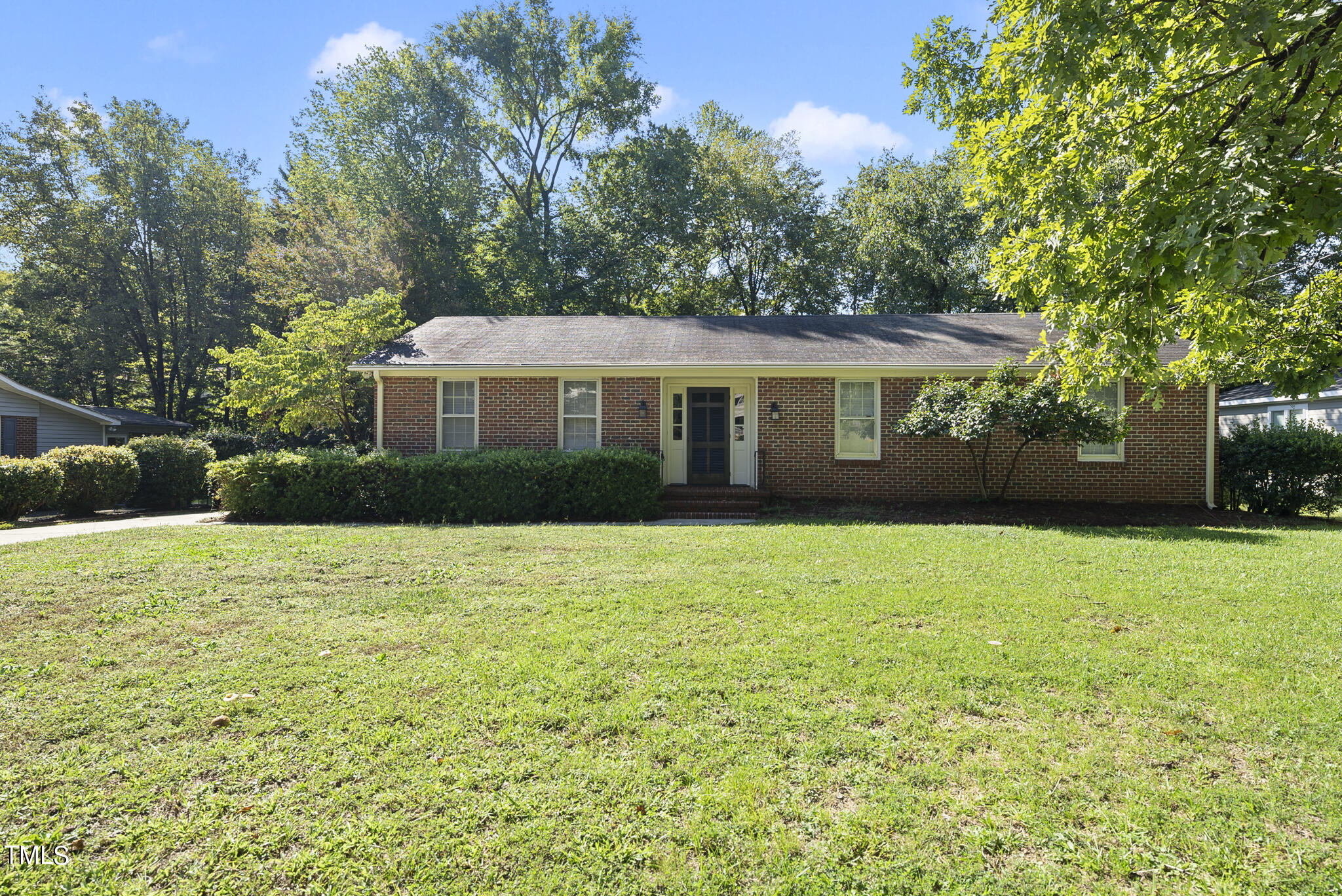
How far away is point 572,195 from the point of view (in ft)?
97.0

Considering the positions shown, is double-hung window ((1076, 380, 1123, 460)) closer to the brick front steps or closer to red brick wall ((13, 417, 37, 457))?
the brick front steps

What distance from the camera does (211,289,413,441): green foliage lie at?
45.7 feet

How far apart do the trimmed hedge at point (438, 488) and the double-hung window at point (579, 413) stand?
1.97m

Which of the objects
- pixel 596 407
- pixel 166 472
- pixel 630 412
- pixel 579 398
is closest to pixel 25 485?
pixel 166 472

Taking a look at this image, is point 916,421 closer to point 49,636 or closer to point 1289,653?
point 1289,653

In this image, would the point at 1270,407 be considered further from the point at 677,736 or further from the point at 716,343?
the point at 677,736

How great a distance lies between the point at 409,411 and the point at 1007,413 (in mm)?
10932

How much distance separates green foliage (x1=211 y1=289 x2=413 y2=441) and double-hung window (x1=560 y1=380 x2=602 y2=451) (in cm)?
544

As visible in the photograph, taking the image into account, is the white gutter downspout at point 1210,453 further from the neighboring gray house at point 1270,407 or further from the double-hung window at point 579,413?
the double-hung window at point 579,413

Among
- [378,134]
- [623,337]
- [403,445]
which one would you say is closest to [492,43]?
[378,134]

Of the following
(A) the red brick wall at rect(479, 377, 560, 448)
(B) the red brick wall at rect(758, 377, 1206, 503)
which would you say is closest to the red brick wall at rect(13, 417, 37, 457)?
(A) the red brick wall at rect(479, 377, 560, 448)

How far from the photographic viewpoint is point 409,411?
42.8 feet

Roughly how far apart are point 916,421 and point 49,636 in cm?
1090

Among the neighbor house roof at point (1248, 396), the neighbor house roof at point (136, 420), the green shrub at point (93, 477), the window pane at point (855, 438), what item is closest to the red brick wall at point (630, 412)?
the window pane at point (855, 438)
